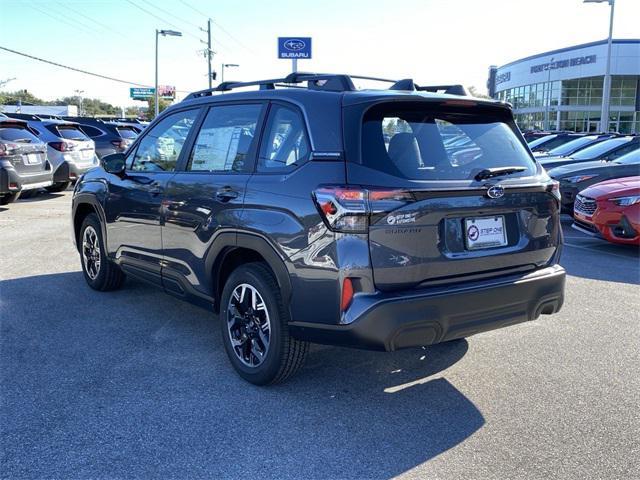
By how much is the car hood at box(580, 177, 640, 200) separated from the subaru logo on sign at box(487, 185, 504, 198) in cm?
541

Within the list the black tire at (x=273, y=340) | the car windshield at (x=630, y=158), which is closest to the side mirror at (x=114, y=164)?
the black tire at (x=273, y=340)

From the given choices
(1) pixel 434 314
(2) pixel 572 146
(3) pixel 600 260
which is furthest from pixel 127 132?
(1) pixel 434 314

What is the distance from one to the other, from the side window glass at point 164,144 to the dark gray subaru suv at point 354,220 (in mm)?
138

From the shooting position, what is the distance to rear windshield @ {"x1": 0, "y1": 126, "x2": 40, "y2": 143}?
38.2 ft

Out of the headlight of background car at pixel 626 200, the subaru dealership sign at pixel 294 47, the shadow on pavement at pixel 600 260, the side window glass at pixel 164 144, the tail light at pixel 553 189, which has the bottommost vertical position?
the shadow on pavement at pixel 600 260

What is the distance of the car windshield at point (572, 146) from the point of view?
1399cm

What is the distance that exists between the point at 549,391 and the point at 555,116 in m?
62.2

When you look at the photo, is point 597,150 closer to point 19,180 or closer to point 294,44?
point 294,44

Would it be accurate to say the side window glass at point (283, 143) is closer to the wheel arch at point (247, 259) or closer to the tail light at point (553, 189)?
the wheel arch at point (247, 259)

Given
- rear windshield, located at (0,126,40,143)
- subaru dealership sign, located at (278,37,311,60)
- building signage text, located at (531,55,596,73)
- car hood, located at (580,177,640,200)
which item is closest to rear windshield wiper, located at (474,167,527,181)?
car hood, located at (580,177,640,200)

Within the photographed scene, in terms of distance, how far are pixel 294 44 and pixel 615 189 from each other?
1253 cm

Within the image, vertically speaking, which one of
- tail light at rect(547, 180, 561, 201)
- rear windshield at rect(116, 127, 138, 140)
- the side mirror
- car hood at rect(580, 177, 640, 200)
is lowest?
car hood at rect(580, 177, 640, 200)

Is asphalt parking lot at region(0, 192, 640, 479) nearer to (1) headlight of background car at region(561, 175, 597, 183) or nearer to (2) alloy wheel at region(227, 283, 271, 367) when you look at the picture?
(2) alloy wheel at region(227, 283, 271, 367)

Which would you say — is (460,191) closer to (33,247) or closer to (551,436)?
(551,436)
